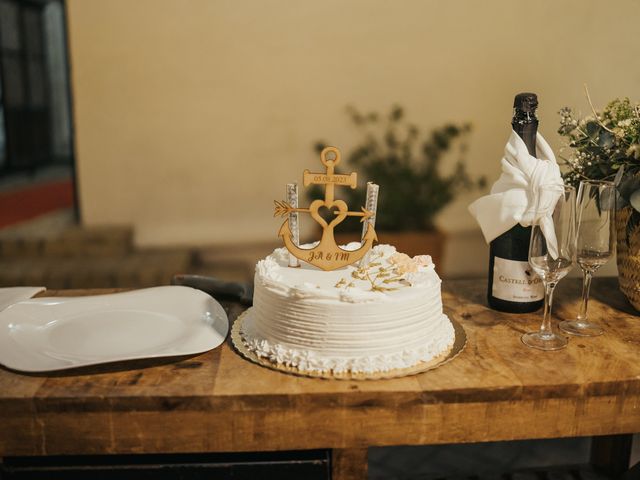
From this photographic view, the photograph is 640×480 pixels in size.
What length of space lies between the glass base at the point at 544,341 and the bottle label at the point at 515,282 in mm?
134

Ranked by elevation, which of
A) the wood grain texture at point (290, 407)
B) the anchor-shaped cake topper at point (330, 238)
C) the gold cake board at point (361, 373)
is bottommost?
the wood grain texture at point (290, 407)

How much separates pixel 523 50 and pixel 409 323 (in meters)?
3.55

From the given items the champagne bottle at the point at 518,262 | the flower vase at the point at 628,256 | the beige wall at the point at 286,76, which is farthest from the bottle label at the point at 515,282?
the beige wall at the point at 286,76

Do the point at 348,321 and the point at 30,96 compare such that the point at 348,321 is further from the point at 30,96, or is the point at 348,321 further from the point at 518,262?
the point at 30,96

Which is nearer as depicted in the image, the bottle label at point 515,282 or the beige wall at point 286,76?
the bottle label at point 515,282

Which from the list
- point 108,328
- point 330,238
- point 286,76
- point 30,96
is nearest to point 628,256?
point 330,238

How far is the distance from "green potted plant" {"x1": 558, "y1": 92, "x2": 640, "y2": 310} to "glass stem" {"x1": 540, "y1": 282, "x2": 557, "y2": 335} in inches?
10.2

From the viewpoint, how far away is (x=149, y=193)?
451 centimetres

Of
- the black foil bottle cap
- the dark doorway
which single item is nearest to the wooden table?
the black foil bottle cap

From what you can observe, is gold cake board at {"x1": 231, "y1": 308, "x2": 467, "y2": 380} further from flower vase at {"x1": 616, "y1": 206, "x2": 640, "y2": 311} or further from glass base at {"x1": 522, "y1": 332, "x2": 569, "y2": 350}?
flower vase at {"x1": 616, "y1": 206, "x2": 640, "y2": 311}

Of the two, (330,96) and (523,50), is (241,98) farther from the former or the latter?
(523,50)

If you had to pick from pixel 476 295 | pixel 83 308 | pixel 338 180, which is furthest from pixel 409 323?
pixel 83 308

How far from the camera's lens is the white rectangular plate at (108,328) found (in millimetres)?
1312

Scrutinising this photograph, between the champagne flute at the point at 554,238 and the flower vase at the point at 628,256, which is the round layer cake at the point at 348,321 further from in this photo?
the flower vase at the point at 628,256
